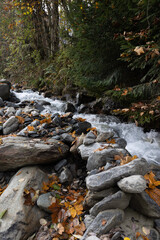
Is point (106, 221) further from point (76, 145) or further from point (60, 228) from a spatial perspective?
point (76, 145)

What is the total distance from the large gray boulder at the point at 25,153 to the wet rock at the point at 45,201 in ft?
2.64

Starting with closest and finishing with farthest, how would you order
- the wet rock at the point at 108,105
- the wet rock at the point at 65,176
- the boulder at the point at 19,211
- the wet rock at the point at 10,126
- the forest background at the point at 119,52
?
the boulder at the point at 19,211
the wet rock at the point at 65,176
the forest background at the point at 119,52
the wet rock at the point at 10,126
the wet rock at the point at 108,105

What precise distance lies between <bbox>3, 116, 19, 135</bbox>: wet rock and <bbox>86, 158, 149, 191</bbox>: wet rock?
3.45 meters

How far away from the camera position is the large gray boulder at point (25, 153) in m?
3.03

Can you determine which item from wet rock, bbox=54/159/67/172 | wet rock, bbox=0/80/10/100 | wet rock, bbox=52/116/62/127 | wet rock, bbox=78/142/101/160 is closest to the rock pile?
wet rock, bbox=78/142/101/160

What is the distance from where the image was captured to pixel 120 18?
368 centimetres

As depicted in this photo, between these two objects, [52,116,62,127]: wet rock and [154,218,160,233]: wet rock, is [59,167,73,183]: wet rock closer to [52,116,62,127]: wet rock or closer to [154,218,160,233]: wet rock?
[154,218,160,233]: wet rock

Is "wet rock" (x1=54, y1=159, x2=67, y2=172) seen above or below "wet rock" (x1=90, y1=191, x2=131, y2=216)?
below

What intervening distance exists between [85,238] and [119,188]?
716 mm

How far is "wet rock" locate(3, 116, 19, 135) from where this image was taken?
14.8 ft

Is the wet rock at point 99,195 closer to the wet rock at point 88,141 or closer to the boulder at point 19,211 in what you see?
the boulder at point 19,211

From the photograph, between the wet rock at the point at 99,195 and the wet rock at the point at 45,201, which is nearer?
the wet rock at the point at 99,195

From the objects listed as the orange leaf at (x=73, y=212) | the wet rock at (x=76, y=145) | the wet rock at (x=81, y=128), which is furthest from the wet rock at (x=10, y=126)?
the orange leaf at (x=73, y=212)

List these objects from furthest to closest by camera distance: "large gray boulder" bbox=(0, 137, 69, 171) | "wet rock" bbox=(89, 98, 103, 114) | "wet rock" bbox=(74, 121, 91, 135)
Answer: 1. "wet rock" bbox=(89, 98, 103, 114)
2. "wet rock" bbox=(74, 121, 91, 135)
3. "large gray boulder" bbox=(0, 137, 69, 171)
